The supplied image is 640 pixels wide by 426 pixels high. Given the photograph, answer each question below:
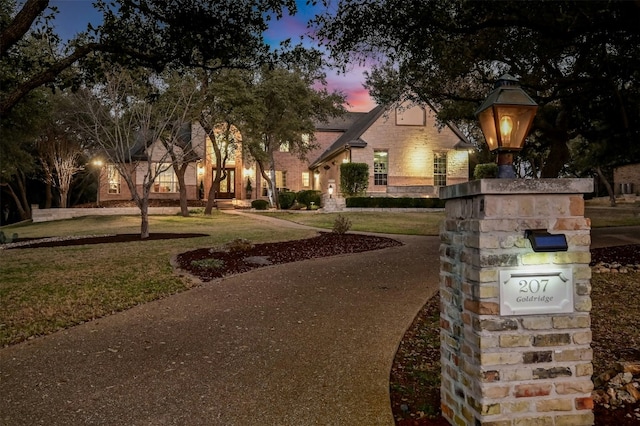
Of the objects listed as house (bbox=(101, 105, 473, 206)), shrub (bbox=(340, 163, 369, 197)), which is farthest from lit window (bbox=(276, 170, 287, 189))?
shrub (bbox=(340, 163, 369, 197))

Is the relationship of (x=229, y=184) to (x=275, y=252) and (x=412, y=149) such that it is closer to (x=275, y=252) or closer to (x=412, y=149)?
(x=412, y=149)

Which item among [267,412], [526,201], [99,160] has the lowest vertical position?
[267,412]

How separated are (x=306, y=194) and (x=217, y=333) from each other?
25.6 m

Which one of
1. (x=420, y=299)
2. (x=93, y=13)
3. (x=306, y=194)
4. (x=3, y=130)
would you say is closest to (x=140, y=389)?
(x=420, y=299)

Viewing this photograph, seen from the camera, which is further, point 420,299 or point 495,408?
point 420,299

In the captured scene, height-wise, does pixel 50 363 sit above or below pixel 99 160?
below

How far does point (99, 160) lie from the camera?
28.1 meters

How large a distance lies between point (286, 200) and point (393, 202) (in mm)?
7575

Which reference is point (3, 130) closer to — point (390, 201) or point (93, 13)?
point (93, 13)

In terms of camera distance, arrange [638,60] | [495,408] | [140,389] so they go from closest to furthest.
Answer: [495,408] < [140,389] < [638,60]

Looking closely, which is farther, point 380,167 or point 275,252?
point 380,167

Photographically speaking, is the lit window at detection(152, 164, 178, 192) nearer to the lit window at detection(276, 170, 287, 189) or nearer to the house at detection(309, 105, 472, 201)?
the lit window at detection(276, 170, 287, 189)

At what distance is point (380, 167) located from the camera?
29391 mm

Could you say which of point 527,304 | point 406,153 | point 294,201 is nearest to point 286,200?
point 294,201
